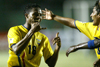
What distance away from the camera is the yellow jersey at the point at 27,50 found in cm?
310

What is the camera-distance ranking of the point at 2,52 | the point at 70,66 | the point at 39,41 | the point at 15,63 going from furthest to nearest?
1. the point at 2,52
2. the point at 70,66
3. the point at 39,41
4. the point at 15,63

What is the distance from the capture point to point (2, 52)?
1180 cm

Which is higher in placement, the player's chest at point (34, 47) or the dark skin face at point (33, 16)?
the dark skin face at point (33, 16)

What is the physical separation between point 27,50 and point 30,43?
13 centimetres

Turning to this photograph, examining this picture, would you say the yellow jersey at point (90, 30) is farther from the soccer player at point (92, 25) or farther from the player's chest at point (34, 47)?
the player's chest at point (34, 47)

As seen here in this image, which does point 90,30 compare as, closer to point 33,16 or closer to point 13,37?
point 33,16

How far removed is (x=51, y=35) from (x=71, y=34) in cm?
124

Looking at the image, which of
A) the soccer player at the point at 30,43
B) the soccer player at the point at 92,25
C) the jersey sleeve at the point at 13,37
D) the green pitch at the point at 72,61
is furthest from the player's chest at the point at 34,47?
the green pitch at the point at 72,61

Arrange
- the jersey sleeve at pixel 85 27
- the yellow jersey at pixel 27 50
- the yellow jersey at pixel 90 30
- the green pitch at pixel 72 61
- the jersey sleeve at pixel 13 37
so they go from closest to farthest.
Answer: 1. the jersey sleeve at pixel 13 37
2. the yellow jersey at pixel 27 50
3. the yellow jersey at pixel 90 30
4. the jersey sleeve at pixel 85 27
5. the green pitch at pixel 72 61

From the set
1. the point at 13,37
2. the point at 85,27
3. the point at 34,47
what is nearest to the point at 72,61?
the point at 85,27

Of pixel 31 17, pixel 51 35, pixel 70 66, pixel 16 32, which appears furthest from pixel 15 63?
pixel 51 35

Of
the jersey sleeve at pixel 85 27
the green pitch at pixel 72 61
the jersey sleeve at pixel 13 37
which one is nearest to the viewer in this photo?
the jersey sleeve at pixel 13 37

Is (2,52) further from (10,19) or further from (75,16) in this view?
(75,16)

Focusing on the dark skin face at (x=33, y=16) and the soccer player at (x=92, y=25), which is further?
the dark skin face at (x=33, y=16)
